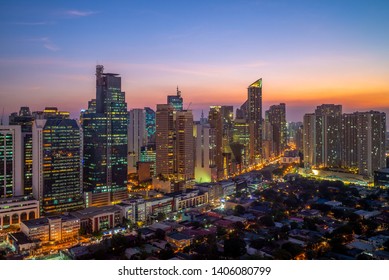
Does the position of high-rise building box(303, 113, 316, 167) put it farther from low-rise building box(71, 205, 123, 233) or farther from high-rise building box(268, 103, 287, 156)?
low-rise building box(71, 205, 123, 233)

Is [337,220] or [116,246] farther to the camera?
[337,220]

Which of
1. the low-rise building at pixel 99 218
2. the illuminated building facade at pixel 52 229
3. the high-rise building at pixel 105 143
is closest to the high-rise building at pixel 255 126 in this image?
the high-rise building at pixel 105 143

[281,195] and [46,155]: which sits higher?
[46,155]

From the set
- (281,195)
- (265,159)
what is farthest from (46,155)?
(265,159)

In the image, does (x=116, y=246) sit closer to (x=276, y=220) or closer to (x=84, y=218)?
(x=84, y=218)

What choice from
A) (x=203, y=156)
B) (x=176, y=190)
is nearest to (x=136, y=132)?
(x=203, y=156)

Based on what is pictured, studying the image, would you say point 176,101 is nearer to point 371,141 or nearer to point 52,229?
point 371,141

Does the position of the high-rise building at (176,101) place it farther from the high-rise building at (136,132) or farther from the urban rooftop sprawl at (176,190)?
the high-rise building at (136,132)
